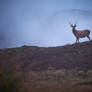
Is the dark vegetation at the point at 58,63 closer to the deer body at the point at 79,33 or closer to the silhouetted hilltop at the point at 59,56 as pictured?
the silhouetted hilltop at the point at 59,56

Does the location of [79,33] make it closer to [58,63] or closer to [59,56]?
[59,56]

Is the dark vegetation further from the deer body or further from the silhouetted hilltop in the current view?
the deer body

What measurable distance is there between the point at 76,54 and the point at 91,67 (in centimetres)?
470

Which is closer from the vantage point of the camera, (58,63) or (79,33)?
(58,63)

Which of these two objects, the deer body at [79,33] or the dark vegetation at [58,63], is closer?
the dark vegetation at [58,63]

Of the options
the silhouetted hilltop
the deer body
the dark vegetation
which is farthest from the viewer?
the deer body

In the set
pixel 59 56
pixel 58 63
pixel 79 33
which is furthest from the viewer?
pixel 79 33

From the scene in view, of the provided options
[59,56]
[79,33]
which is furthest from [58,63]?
[79,33]

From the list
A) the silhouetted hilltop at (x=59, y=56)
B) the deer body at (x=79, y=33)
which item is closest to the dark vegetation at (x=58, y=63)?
the silhouetted hilltop at (x=59, y=56)

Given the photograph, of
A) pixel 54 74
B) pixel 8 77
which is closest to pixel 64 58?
pixel 54 74

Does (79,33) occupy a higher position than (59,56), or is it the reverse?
(79,33)

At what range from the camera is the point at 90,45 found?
27.0 m

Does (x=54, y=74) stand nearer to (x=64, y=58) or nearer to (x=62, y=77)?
(x=62, y=77)

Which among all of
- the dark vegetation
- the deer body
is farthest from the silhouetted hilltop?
the deer body
